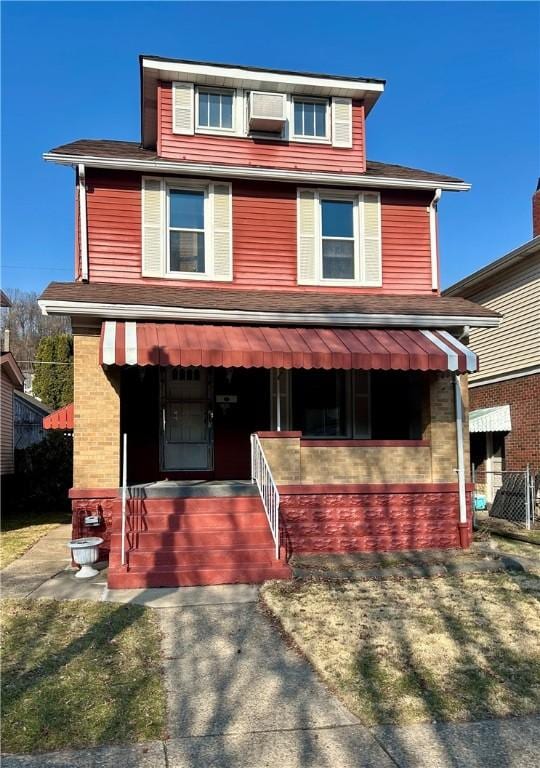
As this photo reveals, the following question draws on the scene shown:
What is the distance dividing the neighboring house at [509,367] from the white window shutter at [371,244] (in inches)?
175

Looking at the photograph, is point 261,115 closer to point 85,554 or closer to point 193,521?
point 193,521

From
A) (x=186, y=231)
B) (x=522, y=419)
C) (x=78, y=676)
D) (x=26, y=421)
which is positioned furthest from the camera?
(x=26, y=421)

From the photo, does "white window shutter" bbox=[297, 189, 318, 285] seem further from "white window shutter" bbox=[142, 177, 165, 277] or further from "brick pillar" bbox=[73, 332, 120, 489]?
"brick pillar" bbox=[73, 332, 120, 489]

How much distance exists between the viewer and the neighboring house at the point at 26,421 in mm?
22984

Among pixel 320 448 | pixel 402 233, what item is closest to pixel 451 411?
pixel 320 448

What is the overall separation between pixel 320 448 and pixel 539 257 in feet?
27.3

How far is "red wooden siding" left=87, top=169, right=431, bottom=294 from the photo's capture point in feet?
36.7

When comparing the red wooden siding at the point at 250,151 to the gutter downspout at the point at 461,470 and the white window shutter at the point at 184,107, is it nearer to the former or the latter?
the white window shutter at the point at 184,107

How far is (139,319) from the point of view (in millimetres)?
9922

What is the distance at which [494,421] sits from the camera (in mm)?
16188

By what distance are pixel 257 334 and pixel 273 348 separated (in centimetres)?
62

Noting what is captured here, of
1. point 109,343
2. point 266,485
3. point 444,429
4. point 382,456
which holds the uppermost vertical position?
point 109,343

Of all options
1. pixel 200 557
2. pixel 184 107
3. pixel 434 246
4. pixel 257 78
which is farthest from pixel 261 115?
pixel 200 557

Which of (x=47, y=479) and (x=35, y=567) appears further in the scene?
(x=47, y=479)
